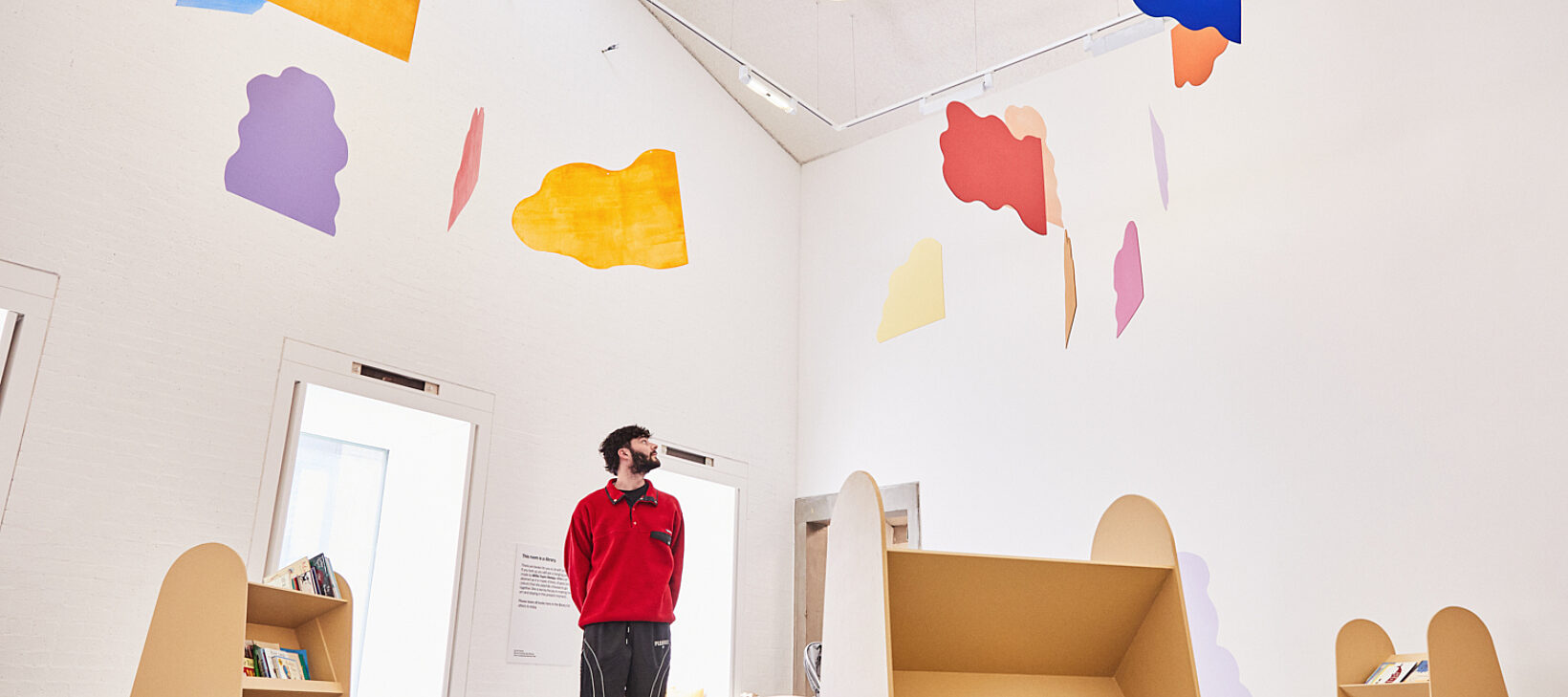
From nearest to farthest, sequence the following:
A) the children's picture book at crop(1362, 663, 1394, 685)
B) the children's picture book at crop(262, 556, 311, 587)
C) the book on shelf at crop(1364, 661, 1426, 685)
→ 1. the children's picture book at crop(262, 556, 311, 587)
2. the book on shelf at crop(1364, 661, 1426, 685)
3. the children's picture book at crop(1362, 663, 1394, 685)

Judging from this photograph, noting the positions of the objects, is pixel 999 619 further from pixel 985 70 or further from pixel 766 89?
pixel 985 70

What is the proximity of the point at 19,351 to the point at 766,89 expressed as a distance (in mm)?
3792

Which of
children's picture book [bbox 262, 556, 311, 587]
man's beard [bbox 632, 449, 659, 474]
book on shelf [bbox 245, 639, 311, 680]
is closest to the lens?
book on shelf [bbox 245, 639, 311, 680]

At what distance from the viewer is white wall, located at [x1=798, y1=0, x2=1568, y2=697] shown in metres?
4.52

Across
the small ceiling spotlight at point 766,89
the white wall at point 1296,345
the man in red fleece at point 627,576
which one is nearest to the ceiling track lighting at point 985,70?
the small ceiling spotlight at point 766,89

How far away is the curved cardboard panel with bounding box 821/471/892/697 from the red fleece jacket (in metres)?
1.95

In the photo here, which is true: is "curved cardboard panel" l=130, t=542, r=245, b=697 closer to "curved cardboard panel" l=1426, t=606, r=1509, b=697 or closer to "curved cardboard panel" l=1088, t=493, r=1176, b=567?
"curved cardboard panel" l=1088, t=493, r=1176, b=567

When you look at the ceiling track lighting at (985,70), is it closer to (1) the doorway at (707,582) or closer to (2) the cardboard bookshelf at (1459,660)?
(1) the doorway at (707,582)

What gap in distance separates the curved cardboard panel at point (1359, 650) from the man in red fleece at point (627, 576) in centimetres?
277

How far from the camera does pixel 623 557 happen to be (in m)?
3.95

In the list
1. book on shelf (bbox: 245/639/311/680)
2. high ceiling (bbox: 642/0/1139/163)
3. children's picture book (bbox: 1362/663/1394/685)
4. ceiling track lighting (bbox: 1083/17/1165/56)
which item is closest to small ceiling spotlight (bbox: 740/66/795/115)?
high ceiling (bbox: 642/0/1139/163)

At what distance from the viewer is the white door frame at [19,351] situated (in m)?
3.22

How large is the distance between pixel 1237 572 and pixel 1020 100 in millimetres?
3372

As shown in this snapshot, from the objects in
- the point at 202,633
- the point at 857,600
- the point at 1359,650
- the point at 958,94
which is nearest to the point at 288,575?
the point at 202,633
